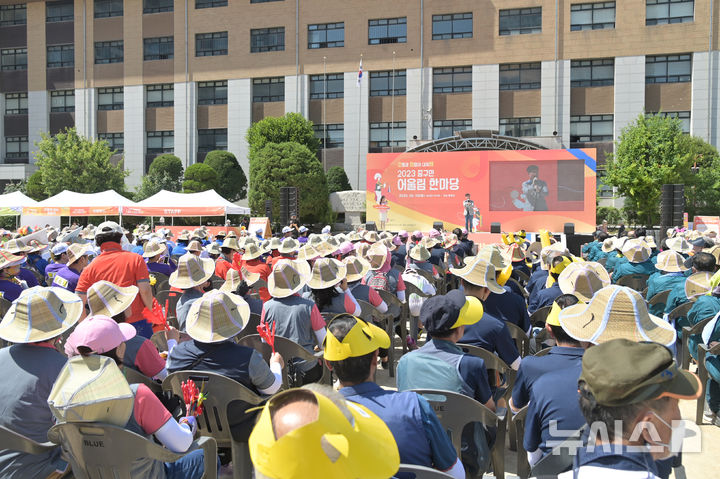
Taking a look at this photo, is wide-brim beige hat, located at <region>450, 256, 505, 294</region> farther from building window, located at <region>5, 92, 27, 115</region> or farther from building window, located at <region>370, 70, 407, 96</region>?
building window, located at <region>5, 92, 27, 115</region>

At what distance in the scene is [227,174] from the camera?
4050 centimetres

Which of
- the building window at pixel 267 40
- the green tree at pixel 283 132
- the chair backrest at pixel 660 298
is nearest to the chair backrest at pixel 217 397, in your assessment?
the chair backrest at pixel 660 298

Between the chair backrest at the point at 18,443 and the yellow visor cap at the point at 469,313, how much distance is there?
2425 mm

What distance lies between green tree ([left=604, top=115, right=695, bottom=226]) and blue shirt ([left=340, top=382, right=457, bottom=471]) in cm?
3278

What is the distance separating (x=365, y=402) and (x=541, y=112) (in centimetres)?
3997

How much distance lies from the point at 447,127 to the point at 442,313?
3889cm

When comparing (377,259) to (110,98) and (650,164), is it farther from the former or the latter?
(110,98)

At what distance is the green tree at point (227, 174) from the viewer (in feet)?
132

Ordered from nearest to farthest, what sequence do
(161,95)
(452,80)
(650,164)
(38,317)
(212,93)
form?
(38,317)
(650,164)
(452,80)
(212,93)
(161,95)

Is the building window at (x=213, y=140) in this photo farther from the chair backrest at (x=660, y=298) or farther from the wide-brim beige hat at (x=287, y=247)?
the chair backrest at (x=660, y=298)

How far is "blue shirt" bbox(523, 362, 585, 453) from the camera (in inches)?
115

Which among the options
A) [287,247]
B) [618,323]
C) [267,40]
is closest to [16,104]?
[267,40]

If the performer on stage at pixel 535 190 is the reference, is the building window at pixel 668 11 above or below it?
above

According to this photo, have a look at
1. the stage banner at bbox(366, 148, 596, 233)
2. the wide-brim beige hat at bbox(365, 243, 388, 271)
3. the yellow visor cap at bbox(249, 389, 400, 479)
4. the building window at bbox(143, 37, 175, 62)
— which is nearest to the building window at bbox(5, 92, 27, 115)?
the building window at bbox(143, 37, 175, 62)
